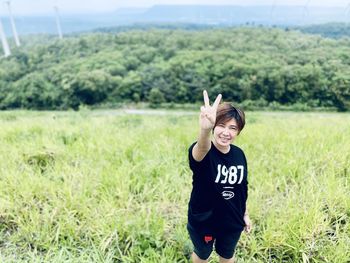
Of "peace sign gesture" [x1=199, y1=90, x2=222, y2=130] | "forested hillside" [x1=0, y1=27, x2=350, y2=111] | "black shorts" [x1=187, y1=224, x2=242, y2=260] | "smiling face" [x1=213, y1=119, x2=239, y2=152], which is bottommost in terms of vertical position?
"forested hillside" [x1=0, y1=27, x2=350, y2=111]

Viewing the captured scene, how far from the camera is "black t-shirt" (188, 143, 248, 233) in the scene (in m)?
1.85

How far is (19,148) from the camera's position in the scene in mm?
4102

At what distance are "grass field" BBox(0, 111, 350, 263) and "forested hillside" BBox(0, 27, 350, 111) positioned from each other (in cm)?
3698

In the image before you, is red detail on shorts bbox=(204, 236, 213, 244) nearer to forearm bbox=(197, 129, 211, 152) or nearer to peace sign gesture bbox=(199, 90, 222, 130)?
forearm bbox=(197, 129, 211, 152)

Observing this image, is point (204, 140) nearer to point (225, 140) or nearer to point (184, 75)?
point (225, 140)

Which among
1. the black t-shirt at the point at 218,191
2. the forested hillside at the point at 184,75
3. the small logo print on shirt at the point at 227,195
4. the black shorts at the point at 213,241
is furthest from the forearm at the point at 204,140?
the forested hillside at the point at 184,75

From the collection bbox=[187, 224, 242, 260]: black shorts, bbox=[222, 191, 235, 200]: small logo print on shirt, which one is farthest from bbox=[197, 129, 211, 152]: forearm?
bbox=[187, 224, 242, 260]: black shorts

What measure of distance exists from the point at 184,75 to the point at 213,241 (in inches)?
1844

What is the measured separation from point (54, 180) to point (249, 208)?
6.22ft

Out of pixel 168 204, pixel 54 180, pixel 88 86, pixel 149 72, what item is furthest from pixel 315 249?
pixel 149 72

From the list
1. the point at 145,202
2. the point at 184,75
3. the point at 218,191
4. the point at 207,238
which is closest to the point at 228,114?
the point at 218,191

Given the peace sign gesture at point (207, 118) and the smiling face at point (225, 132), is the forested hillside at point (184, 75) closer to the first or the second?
the smiling face at point (225, 132)

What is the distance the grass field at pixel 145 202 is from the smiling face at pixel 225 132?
41.3 inches

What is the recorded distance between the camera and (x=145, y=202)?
3.08 meters
